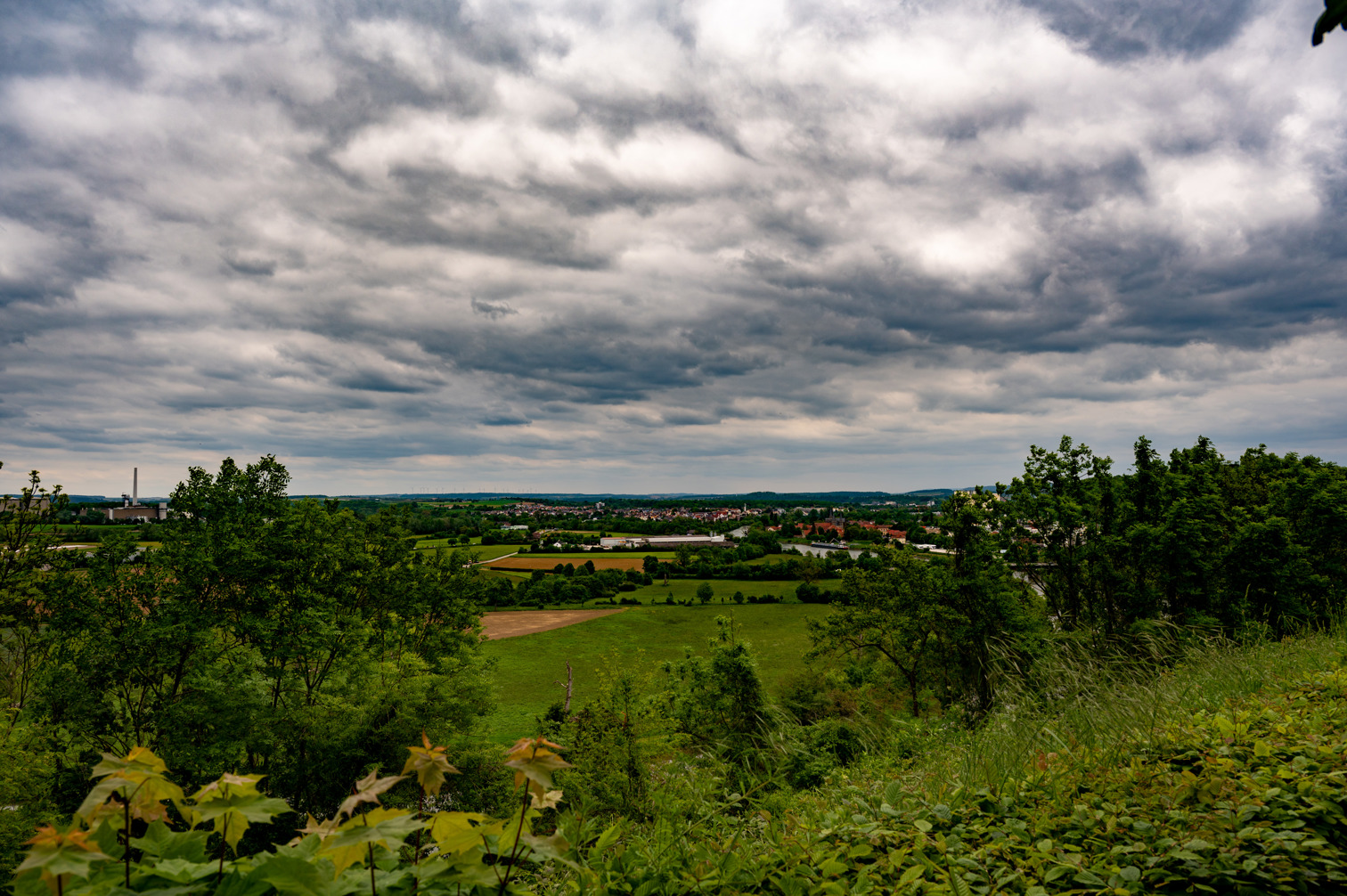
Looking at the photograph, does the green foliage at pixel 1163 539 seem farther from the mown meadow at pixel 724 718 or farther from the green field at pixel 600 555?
the green field at pixel 600 555

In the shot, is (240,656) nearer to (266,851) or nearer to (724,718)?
(724,718)

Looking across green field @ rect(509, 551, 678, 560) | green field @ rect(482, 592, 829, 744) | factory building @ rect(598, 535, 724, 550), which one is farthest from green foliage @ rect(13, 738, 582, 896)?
factory building @ rect(598, 535, 724, 550)

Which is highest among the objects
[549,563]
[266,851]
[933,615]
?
[266,851]

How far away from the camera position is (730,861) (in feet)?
9.79

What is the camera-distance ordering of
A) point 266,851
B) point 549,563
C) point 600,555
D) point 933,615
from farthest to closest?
point 600,555
point 549,563
point 933,615
point 266,851

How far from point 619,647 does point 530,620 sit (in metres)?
14.8

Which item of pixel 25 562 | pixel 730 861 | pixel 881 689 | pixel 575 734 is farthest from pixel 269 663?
pixel 881 689

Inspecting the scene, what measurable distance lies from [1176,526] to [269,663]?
36229 millimetres

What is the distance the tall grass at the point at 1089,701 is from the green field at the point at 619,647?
35.8 metres

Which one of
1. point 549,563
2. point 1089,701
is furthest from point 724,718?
point 549,563

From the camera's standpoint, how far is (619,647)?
6303 centimetres

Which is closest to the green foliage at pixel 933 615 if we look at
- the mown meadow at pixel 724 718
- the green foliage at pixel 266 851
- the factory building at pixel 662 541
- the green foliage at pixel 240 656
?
the mown meadow at pixel 724 718

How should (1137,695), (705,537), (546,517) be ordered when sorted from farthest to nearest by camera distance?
1. (546,517)
2. (705,537)
3. (1137,695)

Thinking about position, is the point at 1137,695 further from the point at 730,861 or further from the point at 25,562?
the point at 25,562
